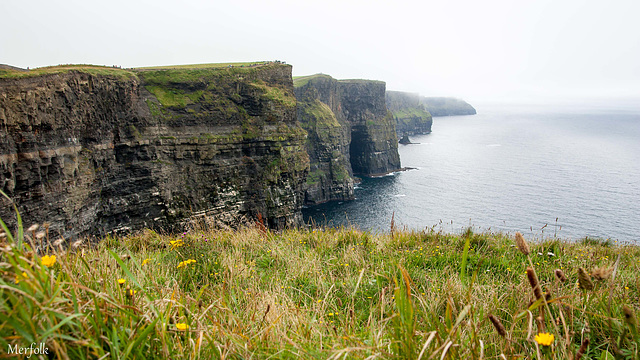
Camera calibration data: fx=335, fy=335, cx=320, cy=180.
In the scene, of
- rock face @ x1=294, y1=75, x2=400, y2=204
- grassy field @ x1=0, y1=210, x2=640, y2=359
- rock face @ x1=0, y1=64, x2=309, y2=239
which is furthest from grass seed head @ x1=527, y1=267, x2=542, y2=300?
rock face @ x1=294, y1=75, x2=400, y2=204

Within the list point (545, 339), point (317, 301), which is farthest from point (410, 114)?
point (545, 339)

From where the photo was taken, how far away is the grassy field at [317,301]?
1.92 m

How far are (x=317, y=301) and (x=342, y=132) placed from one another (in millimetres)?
91775

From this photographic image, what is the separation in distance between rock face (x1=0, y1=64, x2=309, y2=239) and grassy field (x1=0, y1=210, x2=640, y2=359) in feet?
45.5

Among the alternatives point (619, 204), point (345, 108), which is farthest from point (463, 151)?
point (619, 204)

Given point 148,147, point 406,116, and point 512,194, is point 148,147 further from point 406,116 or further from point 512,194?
point 406,116

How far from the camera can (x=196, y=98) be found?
39.3 metres

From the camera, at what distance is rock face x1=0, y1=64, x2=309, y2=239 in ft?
74.5

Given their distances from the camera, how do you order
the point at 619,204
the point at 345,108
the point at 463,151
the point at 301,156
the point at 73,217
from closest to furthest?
the point at 73,217 → the point at 301,156 → the point at 619,204 → the point at 345,108 → the point at 463,151

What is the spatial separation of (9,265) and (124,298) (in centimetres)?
99

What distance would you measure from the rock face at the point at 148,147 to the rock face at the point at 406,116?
140 metres

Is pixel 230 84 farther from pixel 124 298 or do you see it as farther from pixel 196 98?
pixel 124 298

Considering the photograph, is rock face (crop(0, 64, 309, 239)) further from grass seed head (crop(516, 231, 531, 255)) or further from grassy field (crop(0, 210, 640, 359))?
grass seed head (crop(516, 231, 531, 255))

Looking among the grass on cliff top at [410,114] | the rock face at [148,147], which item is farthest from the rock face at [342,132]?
the grass on cliff top at [410,114]
